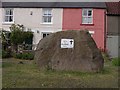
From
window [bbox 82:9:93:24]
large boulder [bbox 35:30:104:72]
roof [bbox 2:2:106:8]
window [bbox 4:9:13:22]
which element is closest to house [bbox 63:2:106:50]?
window [bbox 82:9:93:24]

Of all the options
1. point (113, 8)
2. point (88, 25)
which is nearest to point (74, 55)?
point (88, 25)

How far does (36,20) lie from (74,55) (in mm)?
20789

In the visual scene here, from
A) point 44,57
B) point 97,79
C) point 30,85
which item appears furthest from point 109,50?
point 30,85

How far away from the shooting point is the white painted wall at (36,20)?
33781mm

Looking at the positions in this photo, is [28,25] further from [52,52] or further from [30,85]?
[30,85]

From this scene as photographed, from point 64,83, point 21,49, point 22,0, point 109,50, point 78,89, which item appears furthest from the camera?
point 22,0

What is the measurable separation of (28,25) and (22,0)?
3517 millimetres

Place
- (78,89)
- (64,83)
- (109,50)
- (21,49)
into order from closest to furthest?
(78,89)
(64,83)
(21,49)
(109,50)

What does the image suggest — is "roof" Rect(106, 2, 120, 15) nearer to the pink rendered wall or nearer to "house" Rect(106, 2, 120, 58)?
"house" Rect(106, 2, 120, 58)

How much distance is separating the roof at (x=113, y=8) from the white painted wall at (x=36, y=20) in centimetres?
516

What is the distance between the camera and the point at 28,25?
3384cm

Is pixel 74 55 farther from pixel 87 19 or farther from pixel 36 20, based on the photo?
pixel 36 20

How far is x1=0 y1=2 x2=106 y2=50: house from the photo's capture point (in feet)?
110

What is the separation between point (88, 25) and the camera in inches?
1321
